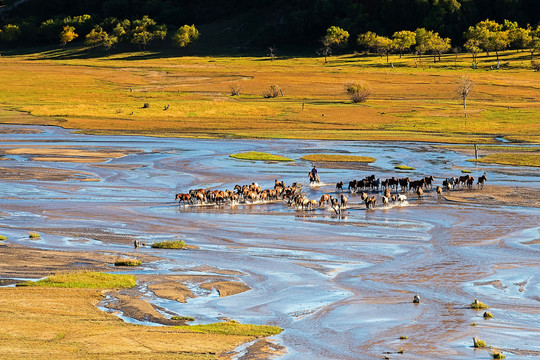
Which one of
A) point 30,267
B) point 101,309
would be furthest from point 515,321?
point 30,267

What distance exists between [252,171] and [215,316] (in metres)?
33.7

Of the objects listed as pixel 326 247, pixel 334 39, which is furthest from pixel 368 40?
pixel 326 247

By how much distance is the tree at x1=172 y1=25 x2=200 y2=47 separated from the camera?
18388 centimetres

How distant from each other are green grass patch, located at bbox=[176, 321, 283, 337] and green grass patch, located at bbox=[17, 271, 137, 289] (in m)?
5.74

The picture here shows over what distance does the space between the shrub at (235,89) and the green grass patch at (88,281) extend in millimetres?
91558

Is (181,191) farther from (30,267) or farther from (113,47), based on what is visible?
(113,47)

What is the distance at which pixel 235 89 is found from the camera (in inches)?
4781

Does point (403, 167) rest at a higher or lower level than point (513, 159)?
higher

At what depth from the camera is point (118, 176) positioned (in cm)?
5512

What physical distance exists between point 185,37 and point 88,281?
161289mm

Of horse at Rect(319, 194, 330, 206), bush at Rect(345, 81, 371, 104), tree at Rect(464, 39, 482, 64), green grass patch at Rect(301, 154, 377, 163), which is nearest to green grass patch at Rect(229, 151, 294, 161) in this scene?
green grass patch at Rect(301, 154, 377, 163)

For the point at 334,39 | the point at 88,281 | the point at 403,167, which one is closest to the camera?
the point at 88,281

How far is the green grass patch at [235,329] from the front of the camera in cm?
2223

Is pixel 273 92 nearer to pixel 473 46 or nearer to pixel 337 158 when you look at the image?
pixel 473 46
